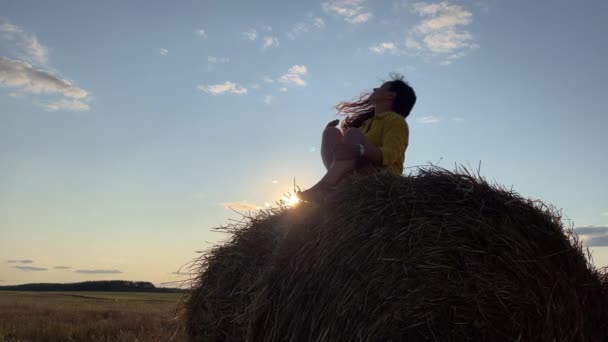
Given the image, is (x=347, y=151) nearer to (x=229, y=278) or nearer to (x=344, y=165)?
(x=344, y=165)

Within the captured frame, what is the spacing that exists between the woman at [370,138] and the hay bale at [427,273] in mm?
403

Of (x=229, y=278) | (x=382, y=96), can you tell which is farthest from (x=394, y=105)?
(x=229, y=278)

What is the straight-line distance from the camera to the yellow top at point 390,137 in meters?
4.35

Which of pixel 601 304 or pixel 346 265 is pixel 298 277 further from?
pixel 601 304

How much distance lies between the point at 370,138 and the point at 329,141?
0.39 metres

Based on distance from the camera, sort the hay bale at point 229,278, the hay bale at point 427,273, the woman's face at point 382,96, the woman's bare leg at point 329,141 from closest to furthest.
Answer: the hay bale at point 427,273 → the hay bale at point 229,278 → the woman's bare leg at point 329,141 → the woman's face at point 382,96

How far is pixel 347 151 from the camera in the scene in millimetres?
4105

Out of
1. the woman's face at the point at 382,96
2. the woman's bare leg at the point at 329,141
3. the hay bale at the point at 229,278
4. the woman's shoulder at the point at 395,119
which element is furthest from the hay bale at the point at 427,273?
the woman's face at the point at 382,96

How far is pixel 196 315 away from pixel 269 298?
1.53m

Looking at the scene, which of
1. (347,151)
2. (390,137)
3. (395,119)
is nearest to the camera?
(347,151)

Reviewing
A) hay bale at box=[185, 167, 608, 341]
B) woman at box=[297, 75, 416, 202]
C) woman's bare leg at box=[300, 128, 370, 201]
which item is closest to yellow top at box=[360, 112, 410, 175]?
woman at box=[297, 75, 416, 202]

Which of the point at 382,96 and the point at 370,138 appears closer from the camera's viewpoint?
the point at 370,138

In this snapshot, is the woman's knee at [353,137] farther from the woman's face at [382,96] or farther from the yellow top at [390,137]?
the woman's face at [382,96]

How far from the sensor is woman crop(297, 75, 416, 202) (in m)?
4.10
